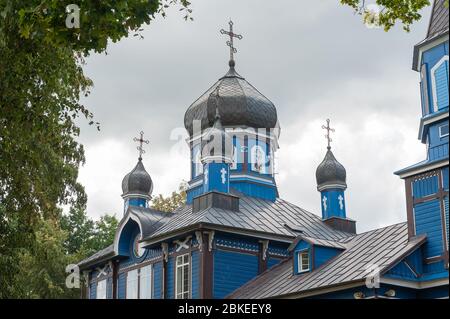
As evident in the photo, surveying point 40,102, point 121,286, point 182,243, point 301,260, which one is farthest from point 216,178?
point 40,102

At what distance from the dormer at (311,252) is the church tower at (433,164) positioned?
3.45 m

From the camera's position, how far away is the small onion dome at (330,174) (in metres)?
30.0

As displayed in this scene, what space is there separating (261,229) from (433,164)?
7.64 meters

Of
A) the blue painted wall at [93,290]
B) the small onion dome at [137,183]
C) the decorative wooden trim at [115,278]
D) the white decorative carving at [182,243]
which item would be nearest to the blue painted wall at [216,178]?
the white decorative carving at [182,243]

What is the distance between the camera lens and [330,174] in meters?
30.0

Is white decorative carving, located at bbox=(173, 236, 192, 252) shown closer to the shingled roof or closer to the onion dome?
the shingled roof

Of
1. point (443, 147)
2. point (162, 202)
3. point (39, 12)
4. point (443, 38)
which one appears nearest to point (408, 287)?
point (443, 147)

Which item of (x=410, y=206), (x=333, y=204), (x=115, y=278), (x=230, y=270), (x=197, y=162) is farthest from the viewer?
(x=197, y=162)

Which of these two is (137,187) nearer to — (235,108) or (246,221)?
(235,108)

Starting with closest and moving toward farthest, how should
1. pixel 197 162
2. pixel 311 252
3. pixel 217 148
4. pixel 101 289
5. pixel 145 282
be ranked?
pixel 311 252
pixel 217 148
pixel 145 282
pixel 101 289
pixel 197 162

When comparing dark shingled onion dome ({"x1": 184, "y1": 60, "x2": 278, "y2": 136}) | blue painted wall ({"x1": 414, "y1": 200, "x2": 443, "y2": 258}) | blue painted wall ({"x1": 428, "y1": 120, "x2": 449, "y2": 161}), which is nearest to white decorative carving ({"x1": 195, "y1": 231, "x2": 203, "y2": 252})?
blue painted wall ({"x1": 414, "y1": 200, "x2": 443, "y2": 258})

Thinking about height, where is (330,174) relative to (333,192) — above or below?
above

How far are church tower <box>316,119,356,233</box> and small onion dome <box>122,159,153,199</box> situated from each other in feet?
23.2
